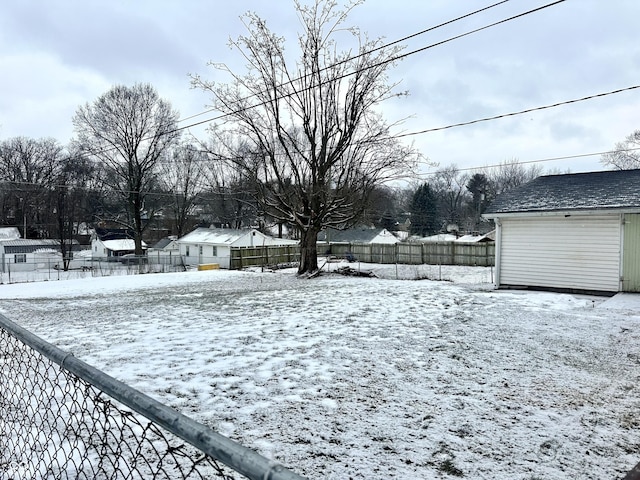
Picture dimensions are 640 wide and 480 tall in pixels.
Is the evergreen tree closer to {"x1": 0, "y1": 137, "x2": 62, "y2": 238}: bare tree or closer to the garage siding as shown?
the garage siding

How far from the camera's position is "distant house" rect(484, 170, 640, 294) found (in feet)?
35.5

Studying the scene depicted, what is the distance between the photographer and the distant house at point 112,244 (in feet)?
130

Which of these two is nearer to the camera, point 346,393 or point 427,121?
point 346,393

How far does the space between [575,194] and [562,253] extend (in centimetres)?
190

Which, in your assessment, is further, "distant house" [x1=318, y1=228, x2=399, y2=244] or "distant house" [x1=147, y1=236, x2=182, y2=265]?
"distant house" [x1=318, y1=228, x2=399, y2=244]

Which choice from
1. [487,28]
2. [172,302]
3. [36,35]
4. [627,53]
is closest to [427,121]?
[627,53]

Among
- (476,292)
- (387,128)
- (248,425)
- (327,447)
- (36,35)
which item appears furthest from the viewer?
(387,128)

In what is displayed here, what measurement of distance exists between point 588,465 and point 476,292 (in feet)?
30.8

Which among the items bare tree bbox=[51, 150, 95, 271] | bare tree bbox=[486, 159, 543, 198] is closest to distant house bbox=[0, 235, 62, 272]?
bare tree bbox=[51, 150, 95, 271]

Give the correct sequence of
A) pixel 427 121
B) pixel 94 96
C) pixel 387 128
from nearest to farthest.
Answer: pixel 427 121 → pixel 387 128 → pixel 94 96

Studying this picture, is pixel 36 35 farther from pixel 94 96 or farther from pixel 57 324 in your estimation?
pixel 94 96

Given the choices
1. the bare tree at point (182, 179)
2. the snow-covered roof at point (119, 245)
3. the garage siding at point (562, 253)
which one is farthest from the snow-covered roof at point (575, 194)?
the snow-covered roof at point (119, 245)

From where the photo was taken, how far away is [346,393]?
163 inches

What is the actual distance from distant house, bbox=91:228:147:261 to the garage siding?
114 feet
